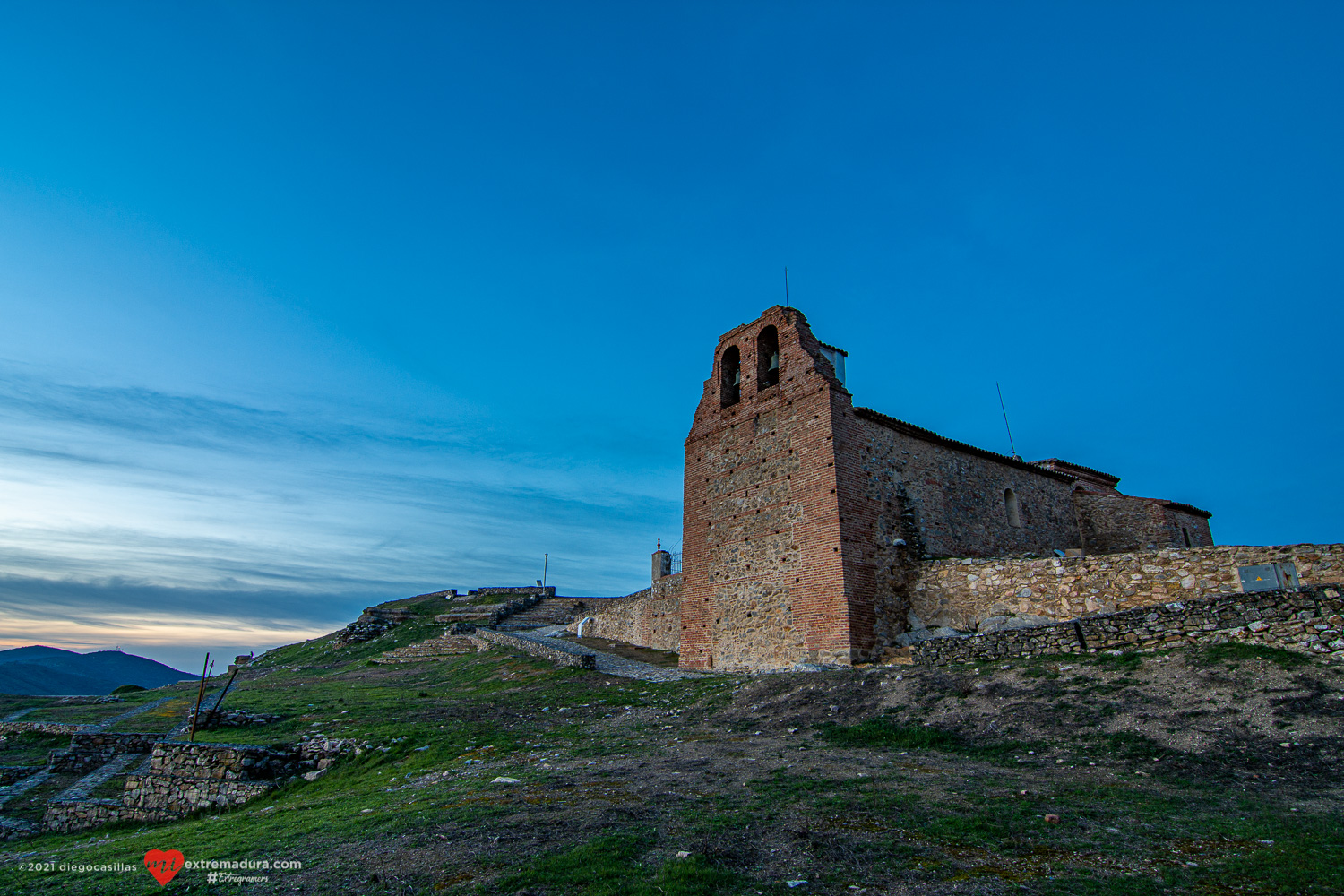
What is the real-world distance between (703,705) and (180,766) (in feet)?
33.0

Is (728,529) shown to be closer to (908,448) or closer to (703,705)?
(908,448)

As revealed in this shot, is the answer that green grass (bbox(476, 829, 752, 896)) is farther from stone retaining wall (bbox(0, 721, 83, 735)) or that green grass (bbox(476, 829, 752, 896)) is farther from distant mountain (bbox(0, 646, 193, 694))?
distant mountain (bbox(0, 646, 193, 694))

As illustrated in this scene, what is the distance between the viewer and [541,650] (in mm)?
25547

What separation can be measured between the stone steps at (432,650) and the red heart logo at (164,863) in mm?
27478

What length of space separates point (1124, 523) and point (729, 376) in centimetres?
1675

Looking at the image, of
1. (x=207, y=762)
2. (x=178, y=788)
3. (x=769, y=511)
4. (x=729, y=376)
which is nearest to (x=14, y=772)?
(x=178, y=788)

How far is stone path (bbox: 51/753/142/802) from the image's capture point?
11.2m

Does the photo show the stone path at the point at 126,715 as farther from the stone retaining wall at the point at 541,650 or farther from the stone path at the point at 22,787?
the stone retaining wall at the point at 541,650

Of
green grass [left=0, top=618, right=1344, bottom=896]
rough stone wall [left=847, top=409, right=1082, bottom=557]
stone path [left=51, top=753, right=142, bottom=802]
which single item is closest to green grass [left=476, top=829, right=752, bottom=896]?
green grass [left=0, top=618, right=1344, bottom=896]

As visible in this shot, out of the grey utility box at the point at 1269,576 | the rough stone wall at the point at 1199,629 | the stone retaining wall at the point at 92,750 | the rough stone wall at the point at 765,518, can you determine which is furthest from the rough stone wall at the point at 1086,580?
the stone retaining wall at the point at 92,750

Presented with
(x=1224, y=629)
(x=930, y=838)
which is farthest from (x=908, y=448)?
(x=930, y=838)

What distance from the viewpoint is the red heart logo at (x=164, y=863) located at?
583 centimetres

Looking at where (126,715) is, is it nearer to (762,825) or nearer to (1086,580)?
(762,825)

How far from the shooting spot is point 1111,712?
362 inches
